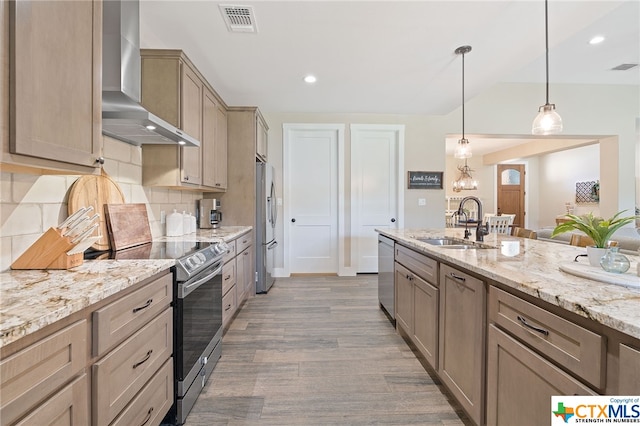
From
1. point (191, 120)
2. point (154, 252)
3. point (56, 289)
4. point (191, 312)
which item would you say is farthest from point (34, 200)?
point (191, 120)

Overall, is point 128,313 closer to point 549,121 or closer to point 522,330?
point 522,330

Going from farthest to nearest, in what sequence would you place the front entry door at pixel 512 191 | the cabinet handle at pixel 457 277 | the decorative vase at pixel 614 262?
the front entry door at pixel 512 191 → the cabinet handle at pixel 457 277 → the decorative vase at pixel 614 262

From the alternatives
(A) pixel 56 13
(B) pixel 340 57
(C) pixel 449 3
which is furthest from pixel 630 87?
(A) pixel 56 13

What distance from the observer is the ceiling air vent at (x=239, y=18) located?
6.84 feet

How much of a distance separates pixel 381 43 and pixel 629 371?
106 inches

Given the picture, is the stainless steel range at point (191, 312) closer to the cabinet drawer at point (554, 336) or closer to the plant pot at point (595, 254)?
the cabinet drawer at point (554, 336)

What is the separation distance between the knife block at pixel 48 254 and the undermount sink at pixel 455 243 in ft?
7.41

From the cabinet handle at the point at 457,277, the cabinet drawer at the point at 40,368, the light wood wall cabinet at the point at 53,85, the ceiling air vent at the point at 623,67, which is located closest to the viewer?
the cabinet drawer at the point at 40,368

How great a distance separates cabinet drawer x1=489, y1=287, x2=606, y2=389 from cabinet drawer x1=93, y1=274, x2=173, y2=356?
153cm

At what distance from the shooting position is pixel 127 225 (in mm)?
1997

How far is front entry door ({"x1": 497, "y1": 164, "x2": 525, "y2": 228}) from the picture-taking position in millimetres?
9188

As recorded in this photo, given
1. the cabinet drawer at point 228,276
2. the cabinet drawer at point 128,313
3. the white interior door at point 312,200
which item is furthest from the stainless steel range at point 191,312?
the white interior door at point 312,200

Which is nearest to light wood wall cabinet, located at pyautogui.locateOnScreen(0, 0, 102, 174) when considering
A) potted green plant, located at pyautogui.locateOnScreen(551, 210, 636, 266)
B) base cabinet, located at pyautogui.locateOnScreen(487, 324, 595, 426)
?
base cabinet, located at pyautogui.locateOnScreen(487, 324, 595, 426)

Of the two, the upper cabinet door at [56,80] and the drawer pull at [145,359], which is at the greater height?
the upper cabinet door at [56,80]
